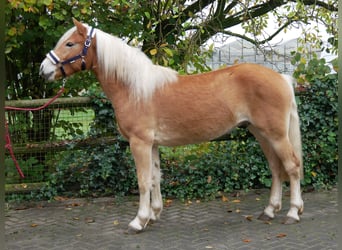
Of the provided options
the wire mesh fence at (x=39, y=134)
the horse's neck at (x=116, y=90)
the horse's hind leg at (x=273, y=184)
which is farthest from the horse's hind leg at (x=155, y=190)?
the wire mesh fence at (x=39, y=134)

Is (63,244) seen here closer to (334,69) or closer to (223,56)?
(334,69)

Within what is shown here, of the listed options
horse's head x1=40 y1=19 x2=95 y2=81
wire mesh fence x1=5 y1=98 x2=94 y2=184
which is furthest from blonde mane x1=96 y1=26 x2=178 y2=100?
wire mesh fence x1=5 y1=98 x2=94 y2=184

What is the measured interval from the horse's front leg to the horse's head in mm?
958

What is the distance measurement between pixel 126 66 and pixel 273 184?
6.65ft

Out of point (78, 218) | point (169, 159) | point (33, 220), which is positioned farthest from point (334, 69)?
point (33, 220)

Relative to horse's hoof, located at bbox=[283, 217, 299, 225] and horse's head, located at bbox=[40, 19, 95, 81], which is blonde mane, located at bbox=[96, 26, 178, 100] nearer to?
horse's head, located at bbox=[40, 19, 95, 81]

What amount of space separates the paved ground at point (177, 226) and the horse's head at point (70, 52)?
159 centimetres

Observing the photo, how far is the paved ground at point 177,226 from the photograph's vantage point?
4.06 meters

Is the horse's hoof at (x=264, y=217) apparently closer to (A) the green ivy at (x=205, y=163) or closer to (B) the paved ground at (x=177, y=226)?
(B) the paved ground at (x=177, y=226)

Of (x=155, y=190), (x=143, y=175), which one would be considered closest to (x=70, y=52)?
(x=143, y=175)

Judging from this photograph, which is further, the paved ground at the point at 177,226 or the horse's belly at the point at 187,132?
the horse's belly at the point at 187,132

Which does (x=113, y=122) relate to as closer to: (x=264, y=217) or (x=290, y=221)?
(x=264, y=217)

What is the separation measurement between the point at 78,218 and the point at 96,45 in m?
1.98

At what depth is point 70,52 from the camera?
4332 mm
